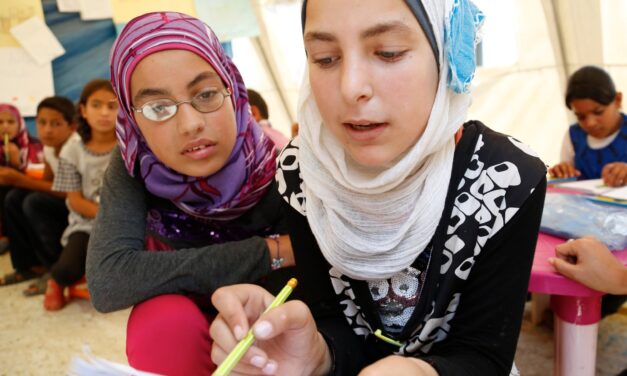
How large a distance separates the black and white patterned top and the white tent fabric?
1.63 m

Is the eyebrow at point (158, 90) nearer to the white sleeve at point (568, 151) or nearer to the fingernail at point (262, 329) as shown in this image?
the fingernail at point (262, 329)

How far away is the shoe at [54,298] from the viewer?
7.61 ft

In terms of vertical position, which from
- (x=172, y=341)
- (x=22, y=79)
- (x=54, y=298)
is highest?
(x=22, y=79)

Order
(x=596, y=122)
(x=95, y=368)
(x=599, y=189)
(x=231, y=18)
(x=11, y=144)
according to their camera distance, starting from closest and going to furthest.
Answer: (x=95, y=368), (x=599, y=189), (x=596, y=122), (x=11, y=144), (x=231, y=18)

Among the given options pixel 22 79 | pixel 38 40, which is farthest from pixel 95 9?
pixel 22 79

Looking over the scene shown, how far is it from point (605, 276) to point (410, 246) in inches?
15.2

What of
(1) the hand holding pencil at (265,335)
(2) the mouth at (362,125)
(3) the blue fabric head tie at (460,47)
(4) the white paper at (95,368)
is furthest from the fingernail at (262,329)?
(3) the blue fabric head tie at (460,47)

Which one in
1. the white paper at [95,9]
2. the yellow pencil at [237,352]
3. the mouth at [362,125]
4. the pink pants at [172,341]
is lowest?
the pink pants at [172,341]

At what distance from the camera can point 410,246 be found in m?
0.77

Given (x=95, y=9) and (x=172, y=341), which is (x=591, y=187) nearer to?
(x=172, y=341)

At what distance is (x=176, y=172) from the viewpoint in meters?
1.10

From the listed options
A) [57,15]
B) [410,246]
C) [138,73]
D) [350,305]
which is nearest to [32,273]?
[57,15]

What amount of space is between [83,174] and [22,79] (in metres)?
1.92

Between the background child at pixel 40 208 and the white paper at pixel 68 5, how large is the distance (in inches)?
47.5
